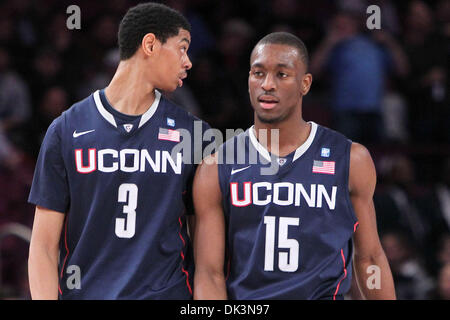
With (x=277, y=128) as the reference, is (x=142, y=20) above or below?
above

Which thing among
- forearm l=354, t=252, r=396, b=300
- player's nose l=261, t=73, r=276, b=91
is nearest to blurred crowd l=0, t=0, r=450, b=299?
forearm l=354, t=252, r=396, b=300

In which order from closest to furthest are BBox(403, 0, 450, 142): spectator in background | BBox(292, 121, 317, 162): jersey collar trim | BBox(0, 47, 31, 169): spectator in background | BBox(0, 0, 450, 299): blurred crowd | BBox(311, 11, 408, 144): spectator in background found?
BBox(292, 121, 317, 162): jersey collar trim < BBox(0, 0, 450, 299): blurred crowd < BBox(311, 11, 408, 144): spectator in background < BBox(0, 47, 31, 169): spectator in background < BBox(403, 0, 450, 142): spectator in background

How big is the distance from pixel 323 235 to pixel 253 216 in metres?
0.34

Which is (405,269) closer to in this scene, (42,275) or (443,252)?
(443,252)

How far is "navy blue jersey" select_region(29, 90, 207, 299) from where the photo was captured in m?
3.64

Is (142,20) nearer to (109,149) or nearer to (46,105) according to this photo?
(109,149)

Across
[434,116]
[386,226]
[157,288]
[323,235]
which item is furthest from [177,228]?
[434,116]

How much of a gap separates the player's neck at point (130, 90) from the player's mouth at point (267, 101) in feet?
1.70

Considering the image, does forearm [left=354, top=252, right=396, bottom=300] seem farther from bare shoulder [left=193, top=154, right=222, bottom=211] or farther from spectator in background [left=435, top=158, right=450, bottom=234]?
spectator in background [left=435, top=158, right=450, bottom=234]

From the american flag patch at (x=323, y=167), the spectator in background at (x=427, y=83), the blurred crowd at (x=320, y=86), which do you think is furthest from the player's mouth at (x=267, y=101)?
the spectator in background at (x=427, y=83)

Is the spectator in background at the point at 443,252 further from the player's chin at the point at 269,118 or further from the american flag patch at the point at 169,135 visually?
the american flag patch at the point at 169,135

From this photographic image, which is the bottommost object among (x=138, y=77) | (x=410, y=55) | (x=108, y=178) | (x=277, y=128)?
(x=108, y=178)

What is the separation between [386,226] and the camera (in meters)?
6.87

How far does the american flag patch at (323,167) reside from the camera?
12.4 ft
